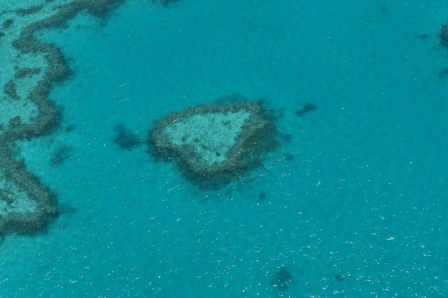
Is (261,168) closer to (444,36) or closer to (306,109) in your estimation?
(306,109)

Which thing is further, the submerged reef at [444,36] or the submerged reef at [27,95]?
the submerged reef at [444,36]

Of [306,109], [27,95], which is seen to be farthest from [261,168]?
[27,95]

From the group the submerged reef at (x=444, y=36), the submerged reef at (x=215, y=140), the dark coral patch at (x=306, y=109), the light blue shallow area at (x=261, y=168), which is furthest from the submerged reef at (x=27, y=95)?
the submerged reef at (x=444, y=36)

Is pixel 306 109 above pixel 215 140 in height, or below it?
above

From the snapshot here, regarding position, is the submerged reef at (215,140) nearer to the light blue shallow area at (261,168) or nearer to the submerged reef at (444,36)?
the light blue shallow area at (261,168)

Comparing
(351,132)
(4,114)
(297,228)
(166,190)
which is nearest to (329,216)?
(297,228)

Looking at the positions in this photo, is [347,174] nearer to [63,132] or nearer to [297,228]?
[297,228]

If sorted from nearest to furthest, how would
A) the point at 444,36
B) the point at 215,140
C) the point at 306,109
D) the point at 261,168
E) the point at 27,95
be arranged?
the point at 261,168 → the point at 215,140 → the point at 306,109 → the point at 27,95 → the point at 444,36
